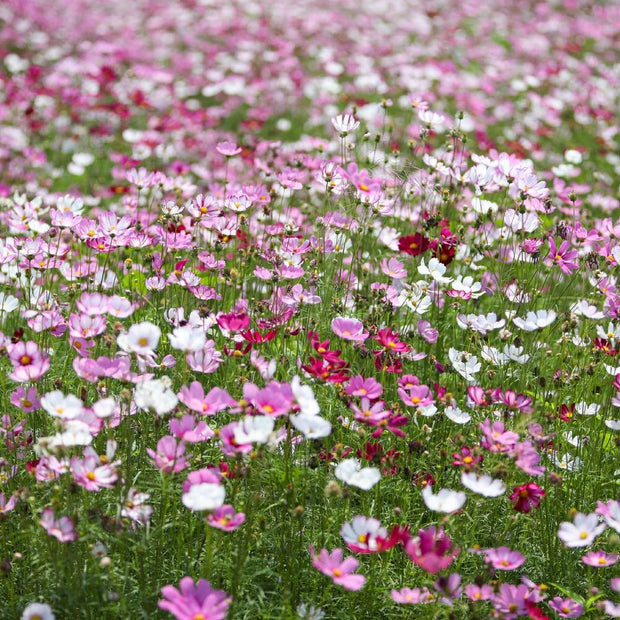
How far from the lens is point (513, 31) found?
8.88 meters

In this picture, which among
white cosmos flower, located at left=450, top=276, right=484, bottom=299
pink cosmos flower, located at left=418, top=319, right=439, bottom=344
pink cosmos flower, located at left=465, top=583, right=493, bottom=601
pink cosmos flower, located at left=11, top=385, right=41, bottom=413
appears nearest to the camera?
pink cosmos flower, located at left=465, top=583, right=493, bottom=601

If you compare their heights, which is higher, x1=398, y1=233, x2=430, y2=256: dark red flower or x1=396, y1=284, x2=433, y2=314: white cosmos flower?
x1=398, y1=233, x2=430, y2=256: dark red flower

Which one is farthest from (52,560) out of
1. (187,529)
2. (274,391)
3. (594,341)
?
(594,341)

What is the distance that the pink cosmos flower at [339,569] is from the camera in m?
1.53

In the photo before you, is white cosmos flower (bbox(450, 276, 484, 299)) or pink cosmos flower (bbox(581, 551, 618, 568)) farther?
white cosmos flower (bbox(450, 276, 484, 299))

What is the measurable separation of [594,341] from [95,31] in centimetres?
700

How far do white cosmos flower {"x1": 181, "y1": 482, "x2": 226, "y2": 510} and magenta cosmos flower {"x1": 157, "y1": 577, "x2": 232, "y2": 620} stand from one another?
5.6 inches

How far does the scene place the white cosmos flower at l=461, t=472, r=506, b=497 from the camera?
66.0 inches

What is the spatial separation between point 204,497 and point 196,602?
20 centimetres

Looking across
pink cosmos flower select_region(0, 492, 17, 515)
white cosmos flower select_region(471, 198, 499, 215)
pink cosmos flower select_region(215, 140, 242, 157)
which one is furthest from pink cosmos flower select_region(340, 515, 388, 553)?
pink cosmos flower select_region(215, 140, 242, 157)

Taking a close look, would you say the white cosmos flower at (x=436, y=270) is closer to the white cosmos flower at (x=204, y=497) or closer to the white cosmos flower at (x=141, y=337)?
the white cosmos flower at (x=141, y=337)

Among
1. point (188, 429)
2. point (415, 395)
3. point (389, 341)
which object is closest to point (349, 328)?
point (389, 341)

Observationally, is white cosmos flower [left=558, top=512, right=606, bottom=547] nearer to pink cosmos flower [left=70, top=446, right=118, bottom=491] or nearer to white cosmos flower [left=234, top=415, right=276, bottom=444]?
white cosmos flower [left=234, top=415, right=276, bottom=444]

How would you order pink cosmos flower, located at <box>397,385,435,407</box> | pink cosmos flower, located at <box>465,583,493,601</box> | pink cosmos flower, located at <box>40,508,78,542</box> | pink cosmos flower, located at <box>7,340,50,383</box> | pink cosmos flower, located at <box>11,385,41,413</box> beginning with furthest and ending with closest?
pink cosmos flower, located at <box>397,385,435,407</box> < pink cosmos flower, located at <box>11,385,41,413</box> < pink cosmos flower, located at <box>7,340,50,383</box> < pink cosmos flower, located at <box>465,583,493,601</box> < pink cosmos flower, located at <box>40,508,78,542</box>
